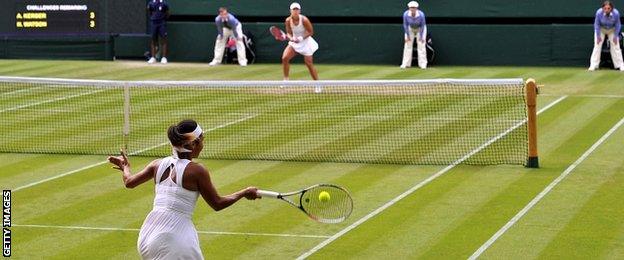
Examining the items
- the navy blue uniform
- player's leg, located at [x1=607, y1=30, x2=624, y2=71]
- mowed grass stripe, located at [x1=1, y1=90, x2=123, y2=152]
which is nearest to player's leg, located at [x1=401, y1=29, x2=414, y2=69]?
player's leg, located at [x1=607, y1=30, x2=624, y2=71]

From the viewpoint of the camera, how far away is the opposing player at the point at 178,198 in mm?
10711

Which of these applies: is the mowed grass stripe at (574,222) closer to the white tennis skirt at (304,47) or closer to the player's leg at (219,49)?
the white tennis skirt at (304,47)

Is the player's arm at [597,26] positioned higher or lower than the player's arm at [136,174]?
lower

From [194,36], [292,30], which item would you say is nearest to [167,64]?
[194,36]

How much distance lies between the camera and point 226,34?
38.9 metres

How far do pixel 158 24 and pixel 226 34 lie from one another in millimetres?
2209

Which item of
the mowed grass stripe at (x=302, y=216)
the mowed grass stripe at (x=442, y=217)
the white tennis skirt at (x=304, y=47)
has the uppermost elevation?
the white tennis skirt at (x=304, y=47)

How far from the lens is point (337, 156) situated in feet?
70.4

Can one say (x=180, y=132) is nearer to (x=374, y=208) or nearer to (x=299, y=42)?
(x=374, y=208)

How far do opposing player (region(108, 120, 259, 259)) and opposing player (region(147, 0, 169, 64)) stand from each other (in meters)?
28.8

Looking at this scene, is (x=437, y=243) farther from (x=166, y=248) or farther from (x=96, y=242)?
(x=166, y=248)

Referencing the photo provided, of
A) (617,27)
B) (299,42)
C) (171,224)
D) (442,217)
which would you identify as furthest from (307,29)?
(171,224)

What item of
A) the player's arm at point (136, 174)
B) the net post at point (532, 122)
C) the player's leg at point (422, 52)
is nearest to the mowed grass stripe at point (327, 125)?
the net post at point (532, 122)

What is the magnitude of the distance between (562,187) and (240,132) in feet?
24.2
